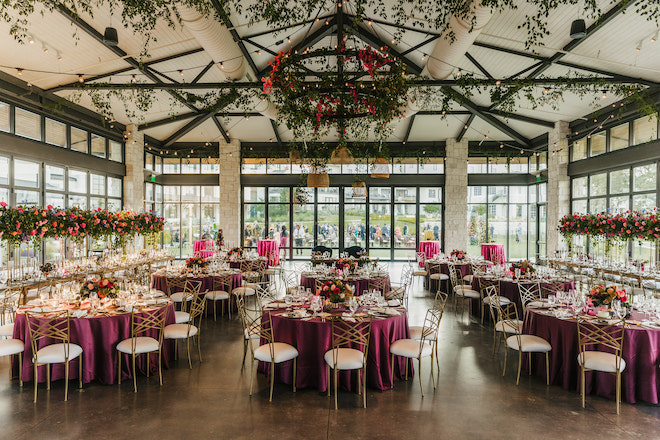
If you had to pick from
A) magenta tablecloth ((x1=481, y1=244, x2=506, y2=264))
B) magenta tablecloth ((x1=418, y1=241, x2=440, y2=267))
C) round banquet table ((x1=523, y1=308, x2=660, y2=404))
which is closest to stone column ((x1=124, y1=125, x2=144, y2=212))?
magenta tablecloth ((x1=418, y1=241, x2=440, y2=267))

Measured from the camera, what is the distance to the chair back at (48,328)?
4.31 meters

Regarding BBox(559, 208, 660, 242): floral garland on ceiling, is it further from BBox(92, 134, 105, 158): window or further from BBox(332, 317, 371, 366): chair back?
BBox(92, 134, 105, 158): window

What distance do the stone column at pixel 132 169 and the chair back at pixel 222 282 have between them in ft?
21.2

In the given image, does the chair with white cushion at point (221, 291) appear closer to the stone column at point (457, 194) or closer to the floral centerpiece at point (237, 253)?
the floral centerpiece at point (237, 253)

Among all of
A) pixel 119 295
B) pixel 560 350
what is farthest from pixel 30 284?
pixel 560 350

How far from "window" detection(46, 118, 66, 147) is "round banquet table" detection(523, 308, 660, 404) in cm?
1143

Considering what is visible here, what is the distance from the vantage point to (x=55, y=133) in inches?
395

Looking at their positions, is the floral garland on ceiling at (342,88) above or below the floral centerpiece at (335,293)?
above

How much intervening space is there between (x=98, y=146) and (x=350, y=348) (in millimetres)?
10973

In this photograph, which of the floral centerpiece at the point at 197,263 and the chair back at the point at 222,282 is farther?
the floral centerpiece at the point at 197,263

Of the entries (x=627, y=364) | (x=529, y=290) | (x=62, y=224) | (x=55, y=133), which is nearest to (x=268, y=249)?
(x=62, y=224)

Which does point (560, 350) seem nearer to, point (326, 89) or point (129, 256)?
point (326, 89)

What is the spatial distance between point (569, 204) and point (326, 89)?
10865mm

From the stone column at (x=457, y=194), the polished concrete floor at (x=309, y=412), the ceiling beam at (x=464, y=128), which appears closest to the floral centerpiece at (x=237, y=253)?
Answer: the polished concrete floor at (x=309, y=412)
